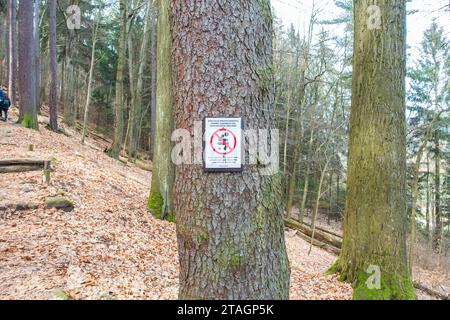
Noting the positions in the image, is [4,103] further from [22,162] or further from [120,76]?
[22,162]

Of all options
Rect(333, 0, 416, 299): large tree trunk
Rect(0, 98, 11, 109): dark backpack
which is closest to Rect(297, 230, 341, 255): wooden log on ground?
Rect(333, 0, 416, 299): large tree trunk

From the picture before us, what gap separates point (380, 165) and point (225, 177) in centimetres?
319

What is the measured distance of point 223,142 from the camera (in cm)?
196

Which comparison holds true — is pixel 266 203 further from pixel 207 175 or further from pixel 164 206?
pixel 164 206

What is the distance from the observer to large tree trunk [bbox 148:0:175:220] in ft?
23.8

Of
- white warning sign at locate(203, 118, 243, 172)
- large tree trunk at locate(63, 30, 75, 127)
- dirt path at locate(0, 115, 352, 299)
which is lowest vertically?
dirt path at locate(0, 115, 352, 299)

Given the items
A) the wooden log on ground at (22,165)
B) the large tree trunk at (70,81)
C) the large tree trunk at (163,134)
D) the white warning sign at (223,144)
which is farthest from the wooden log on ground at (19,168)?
the large tree trunk at (70,81)

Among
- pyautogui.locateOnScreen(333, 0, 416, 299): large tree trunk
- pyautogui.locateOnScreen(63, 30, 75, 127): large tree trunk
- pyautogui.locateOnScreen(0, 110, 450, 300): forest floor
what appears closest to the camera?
pyautogui.locateOnScreen(0, 110, 450, 300): forest floor

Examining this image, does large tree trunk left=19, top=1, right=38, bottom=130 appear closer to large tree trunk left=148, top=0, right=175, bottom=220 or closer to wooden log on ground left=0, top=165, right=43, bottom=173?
wooden log on ground left=0, top=165, right=43, bottom=173

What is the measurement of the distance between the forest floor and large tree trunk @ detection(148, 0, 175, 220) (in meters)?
0.40

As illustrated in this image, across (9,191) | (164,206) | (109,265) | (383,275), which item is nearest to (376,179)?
(383,275)

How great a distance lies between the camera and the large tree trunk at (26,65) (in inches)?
462

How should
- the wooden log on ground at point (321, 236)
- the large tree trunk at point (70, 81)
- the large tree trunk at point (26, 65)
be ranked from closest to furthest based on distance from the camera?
the large tree trunk at point (26, 65)
the wooden log on ground at point (321, 236)
the large tree trunk at point (70, 81)

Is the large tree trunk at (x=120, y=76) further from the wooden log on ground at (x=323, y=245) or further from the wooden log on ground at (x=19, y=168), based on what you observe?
the wooden log on ground at (x=323, y=245)
